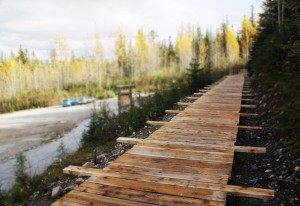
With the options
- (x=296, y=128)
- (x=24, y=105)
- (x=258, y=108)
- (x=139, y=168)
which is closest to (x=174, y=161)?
(x=139, y=168)

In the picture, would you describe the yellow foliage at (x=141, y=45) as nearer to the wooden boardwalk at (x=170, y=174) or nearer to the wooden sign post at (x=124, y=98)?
the wooden sign post at (x=124, y=98)

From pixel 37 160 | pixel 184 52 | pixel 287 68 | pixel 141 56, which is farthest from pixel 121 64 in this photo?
pixel 287 68

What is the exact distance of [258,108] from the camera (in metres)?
9.33

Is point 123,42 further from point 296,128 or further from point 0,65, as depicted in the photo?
point 296,128

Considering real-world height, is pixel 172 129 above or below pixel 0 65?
below

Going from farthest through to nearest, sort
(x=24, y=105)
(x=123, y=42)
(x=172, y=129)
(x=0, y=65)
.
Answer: (x=123, y=42) < (x=0, y=65) < (x=24, y=105) < (x=172, y=129)

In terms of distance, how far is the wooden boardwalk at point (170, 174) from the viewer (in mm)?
3002

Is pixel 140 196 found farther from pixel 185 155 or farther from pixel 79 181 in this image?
pixel 79 181

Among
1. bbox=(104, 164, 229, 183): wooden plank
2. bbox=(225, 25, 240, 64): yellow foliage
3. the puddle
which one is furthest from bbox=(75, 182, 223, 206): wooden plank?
bbox=(225, 25, 240, 64): yellow foliage

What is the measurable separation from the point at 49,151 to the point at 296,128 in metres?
10.5

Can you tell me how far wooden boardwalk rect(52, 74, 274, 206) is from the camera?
300 centimetres

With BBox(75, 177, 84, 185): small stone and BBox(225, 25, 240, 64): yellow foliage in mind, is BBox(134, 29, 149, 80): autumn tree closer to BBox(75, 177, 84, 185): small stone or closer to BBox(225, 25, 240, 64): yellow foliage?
BBox(225, 25, 240, 64): yellow foliage

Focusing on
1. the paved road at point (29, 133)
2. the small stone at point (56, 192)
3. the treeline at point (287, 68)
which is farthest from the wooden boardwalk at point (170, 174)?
the paved road at point (29, 133)

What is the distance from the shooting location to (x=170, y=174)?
3.62m
